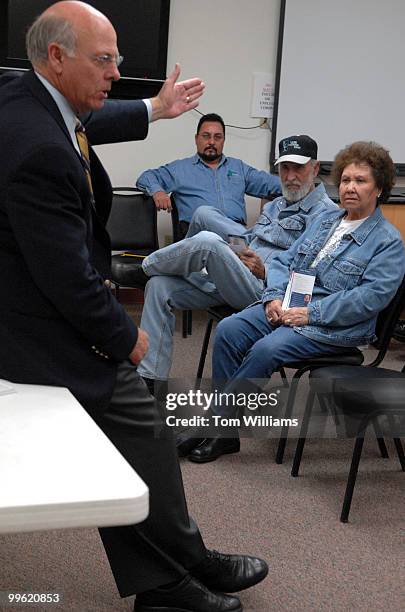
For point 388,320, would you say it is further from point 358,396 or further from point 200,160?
point 200,160

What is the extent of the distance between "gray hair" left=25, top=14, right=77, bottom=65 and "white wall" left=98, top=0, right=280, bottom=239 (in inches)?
154

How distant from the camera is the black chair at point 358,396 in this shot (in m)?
2.72

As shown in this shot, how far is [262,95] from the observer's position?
580 centimetres

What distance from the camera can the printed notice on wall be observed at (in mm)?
5777

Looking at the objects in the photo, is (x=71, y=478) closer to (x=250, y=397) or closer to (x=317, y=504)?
(x=317, y=504)

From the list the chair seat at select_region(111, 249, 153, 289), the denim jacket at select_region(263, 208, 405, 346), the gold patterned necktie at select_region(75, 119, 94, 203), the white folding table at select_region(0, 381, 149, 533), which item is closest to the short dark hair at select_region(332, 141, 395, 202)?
the denim jacket at select_region(263, 208, 405, 346)

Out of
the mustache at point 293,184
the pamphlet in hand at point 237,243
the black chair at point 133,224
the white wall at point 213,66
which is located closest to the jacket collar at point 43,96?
the pamphlet in hand at point 237,243

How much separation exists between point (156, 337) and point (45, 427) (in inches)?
83.1

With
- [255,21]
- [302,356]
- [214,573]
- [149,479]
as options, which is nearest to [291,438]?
[302,356]

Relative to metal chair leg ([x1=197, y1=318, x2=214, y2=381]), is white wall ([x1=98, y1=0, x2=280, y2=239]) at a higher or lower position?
higher

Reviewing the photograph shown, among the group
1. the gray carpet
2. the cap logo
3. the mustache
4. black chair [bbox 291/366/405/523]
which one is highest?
the cap logo

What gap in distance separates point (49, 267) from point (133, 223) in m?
3.64

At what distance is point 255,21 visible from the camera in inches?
225

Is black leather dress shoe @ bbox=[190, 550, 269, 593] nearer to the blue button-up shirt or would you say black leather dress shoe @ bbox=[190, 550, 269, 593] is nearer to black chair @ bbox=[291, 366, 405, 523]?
black chair @ bbox=[291, 366, 405, 523]
